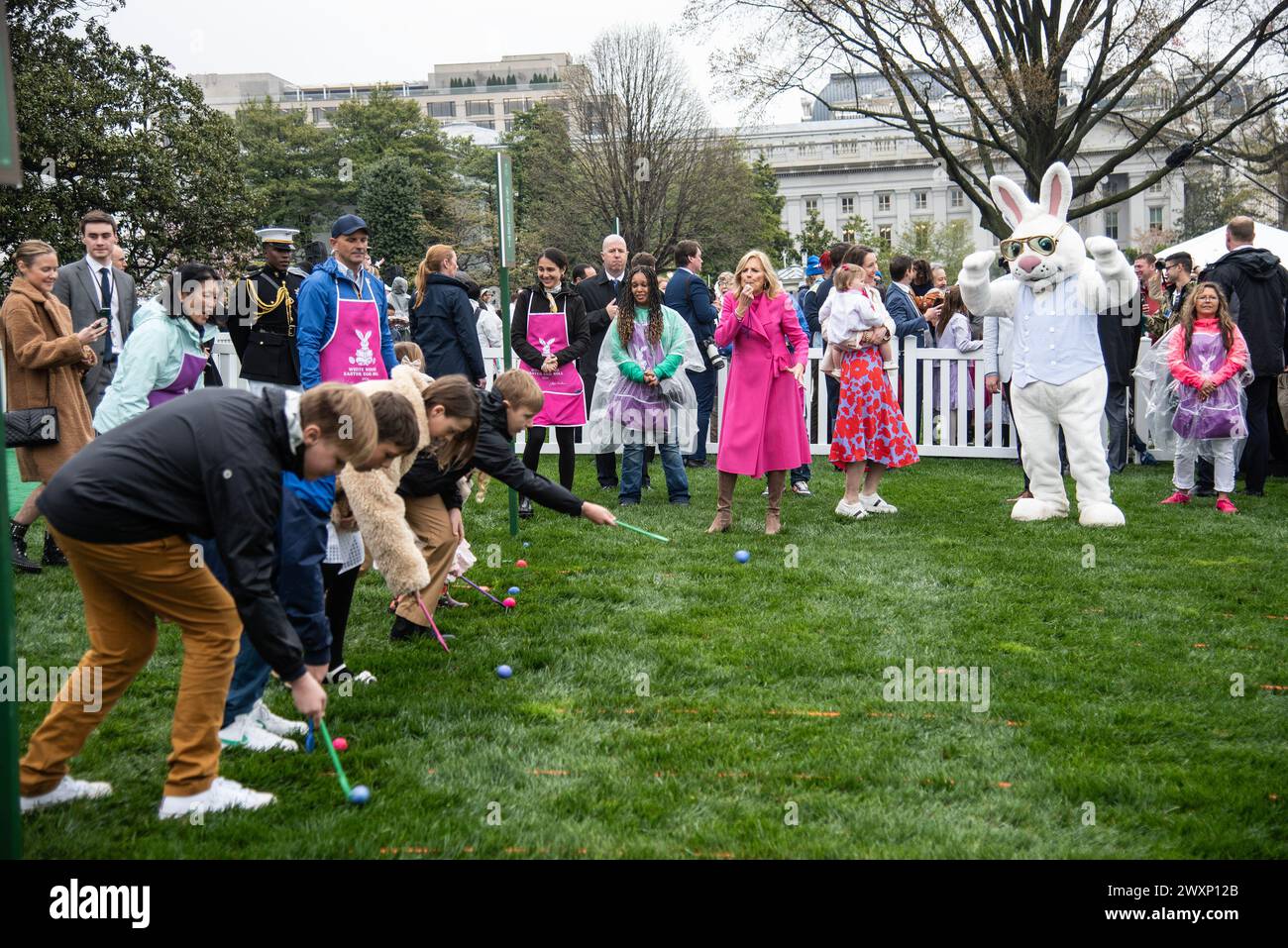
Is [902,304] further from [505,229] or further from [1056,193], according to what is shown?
[505,229]

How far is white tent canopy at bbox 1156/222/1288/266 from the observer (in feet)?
54.0

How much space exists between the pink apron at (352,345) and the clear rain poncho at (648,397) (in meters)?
2.95

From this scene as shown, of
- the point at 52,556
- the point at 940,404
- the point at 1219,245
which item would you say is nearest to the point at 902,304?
the point at 940,404

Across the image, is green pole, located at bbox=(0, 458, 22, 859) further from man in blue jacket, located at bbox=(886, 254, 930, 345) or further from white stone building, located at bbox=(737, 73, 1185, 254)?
white stone building, located at bbox=(737, 73, 1185, 254)

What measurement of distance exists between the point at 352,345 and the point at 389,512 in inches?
107

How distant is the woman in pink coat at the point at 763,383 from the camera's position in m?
8.81

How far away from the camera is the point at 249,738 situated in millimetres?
4676

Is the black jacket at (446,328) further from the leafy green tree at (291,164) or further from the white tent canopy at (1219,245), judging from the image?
the leafy green tree at (291,164)

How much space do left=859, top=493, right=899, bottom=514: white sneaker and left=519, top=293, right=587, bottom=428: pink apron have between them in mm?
2524

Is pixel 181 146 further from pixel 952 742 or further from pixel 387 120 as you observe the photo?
pixel 387 120

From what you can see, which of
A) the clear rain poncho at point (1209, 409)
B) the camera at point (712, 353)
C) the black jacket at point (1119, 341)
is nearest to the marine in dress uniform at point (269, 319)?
the camera at point (712, 353)

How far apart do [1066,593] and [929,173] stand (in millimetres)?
84644
